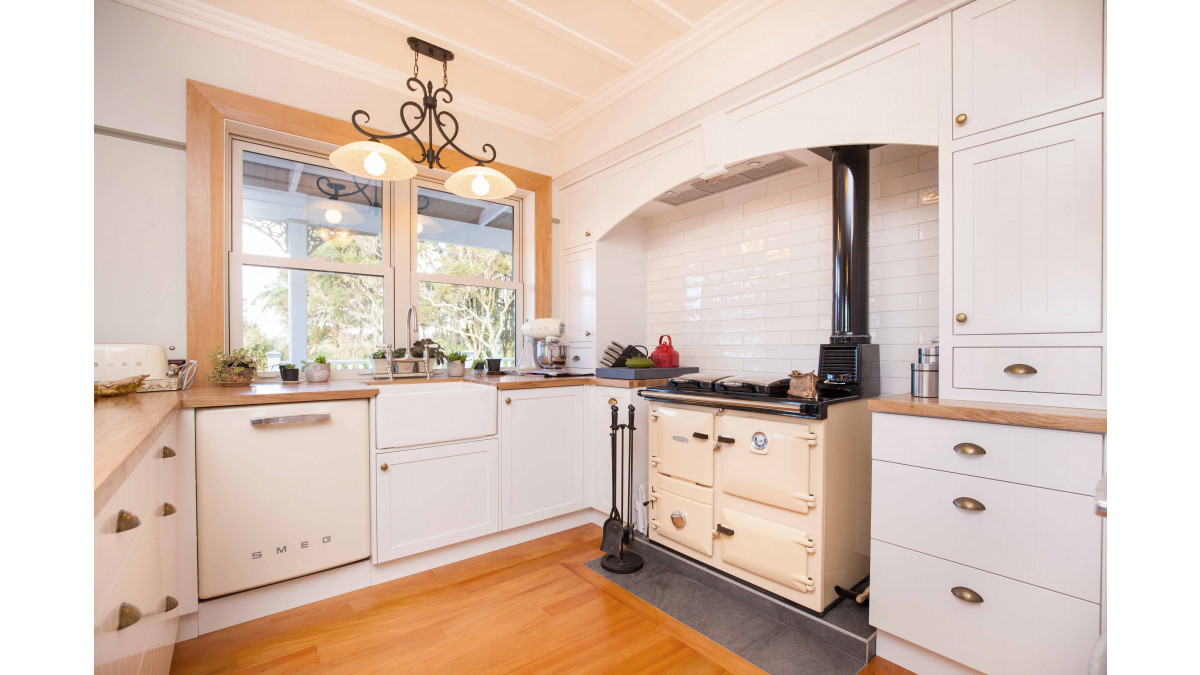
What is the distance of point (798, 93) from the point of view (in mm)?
2373

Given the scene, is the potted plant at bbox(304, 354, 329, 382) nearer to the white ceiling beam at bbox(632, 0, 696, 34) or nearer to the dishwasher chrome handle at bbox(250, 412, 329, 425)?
the dishwasher chrome handle at bbox(250, 412, 329, 425)

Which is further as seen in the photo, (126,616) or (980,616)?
(980,616)

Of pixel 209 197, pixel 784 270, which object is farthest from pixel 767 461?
pixel 209 197

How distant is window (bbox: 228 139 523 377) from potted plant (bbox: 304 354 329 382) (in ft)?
0.70

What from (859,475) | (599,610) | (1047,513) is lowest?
(599,610)

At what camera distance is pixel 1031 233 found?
5.55ft

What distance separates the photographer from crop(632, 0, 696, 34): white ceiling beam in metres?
2.53

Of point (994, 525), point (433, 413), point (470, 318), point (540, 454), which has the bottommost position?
point (540, 454)

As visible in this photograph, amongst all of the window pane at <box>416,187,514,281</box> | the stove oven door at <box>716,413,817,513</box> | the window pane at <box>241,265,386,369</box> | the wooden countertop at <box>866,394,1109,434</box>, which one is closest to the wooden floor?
the stove oven door at <box>716,413,817,513</box>

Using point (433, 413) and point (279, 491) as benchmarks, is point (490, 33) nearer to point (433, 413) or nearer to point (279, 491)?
point (433, 413)

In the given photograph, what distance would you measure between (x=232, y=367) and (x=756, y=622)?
9.25 feet

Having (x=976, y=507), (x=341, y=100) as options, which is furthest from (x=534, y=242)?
(x=976, y=507)
